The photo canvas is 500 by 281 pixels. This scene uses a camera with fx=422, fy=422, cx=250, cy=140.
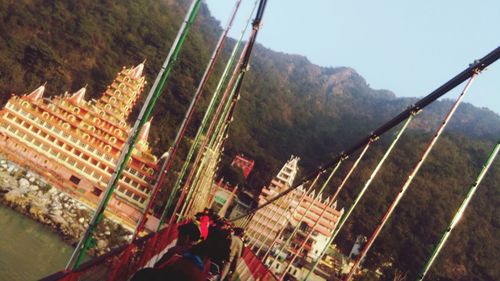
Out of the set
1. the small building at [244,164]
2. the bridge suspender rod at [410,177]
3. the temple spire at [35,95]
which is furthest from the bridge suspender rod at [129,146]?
the small building at [244,164]

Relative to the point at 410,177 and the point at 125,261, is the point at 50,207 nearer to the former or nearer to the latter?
the point at 125,261

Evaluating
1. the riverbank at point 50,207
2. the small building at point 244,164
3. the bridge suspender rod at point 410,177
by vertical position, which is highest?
the bridge suspender rod at point 410,177

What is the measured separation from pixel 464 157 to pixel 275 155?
39314 millimetres

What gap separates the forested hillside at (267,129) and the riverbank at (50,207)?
1653cm

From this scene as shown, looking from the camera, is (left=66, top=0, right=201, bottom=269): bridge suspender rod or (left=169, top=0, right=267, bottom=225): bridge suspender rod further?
(left=169, top=0, right=267, bottom=225): bridge suspender rod

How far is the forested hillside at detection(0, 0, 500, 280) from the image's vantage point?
60.8 metres

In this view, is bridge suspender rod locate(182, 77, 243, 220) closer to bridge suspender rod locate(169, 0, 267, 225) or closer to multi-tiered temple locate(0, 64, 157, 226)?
bridge suspender rod locate(169, 0, 267, 225)

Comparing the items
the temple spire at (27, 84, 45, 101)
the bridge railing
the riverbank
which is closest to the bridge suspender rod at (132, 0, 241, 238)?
the bridge railing

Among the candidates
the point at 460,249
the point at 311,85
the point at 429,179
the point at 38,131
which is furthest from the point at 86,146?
the point at 311,85

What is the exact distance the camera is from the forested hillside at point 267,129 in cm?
6078

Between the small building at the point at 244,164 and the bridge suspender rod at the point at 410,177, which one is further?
the small building at the point at 244,164

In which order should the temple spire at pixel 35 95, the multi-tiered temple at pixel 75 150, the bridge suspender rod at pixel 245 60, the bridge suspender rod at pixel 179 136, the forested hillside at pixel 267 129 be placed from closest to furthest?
the bridge suspender rod at pixel 179 136 < the bridge suspender rod at pixel 245 60 < the multi-tiered temple at pixel 75 150 < the temple spire at pixel 35 95 < the forested hillside at pixel 267 129

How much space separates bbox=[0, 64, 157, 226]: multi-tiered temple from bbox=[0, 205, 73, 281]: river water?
262 inches

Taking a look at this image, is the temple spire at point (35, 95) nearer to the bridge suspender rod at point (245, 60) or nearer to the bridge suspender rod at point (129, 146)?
the bridge suspender rod at point (245, 60)
